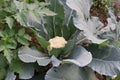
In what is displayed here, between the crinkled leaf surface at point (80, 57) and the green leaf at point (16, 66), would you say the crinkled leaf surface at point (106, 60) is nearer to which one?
the crinkled leaf surface at point (80, 57)

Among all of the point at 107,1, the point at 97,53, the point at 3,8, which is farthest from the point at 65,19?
the point at 107,1

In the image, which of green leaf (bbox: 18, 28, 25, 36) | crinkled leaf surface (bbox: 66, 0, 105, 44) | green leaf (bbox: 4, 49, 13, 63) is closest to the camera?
green leaf (bbox: 4, 49, 13, 63)

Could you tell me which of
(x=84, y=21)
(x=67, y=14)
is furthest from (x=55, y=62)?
(x=67, y=14)

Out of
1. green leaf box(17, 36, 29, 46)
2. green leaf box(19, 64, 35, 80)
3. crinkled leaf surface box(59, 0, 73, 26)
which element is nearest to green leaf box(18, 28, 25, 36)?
green leaf box(17, 36, 29, 46)

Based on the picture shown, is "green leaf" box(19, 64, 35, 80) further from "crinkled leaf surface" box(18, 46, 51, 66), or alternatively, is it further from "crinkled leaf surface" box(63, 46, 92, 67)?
"crinkled leaf surface" box(63, 46, 92, 67)

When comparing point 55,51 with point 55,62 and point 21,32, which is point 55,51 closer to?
point 55,62

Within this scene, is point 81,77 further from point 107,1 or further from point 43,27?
point 107,1
